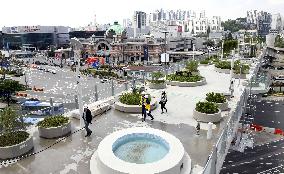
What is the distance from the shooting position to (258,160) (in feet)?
103

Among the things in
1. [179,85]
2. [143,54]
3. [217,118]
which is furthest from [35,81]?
[217,118]

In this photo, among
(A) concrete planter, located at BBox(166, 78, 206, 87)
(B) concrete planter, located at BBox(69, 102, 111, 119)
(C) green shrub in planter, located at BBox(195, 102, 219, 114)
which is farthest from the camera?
(A) concrete planter, located at BBox(166, 78, 206, 87)

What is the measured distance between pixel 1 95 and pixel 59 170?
41.8 m

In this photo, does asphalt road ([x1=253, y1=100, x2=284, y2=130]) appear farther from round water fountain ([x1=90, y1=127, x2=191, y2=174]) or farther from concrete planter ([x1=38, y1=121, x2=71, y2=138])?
concrete planter ([x1=38, y1=121, x2=71, y2=138])

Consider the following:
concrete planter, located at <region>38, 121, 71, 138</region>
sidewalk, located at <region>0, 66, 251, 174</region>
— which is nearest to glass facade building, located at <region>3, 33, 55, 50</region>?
sidewalk, located at <region>0, 66, 251, 174</region>

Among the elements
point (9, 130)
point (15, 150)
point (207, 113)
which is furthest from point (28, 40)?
point (15, 150)

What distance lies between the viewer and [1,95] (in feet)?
160

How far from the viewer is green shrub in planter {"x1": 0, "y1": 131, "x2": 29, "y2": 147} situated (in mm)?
13836

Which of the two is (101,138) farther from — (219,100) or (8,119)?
(219,100)

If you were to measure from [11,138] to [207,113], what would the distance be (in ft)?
41.0

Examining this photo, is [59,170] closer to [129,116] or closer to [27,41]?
[129,116]

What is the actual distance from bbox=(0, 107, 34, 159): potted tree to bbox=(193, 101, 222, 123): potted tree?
11.1 meters

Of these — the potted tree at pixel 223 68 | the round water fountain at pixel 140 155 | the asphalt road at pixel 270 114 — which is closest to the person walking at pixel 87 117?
the round water fountain at pixel 140 155

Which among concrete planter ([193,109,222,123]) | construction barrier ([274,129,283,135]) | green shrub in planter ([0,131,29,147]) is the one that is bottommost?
construction barrier ([274,129,283,135])
